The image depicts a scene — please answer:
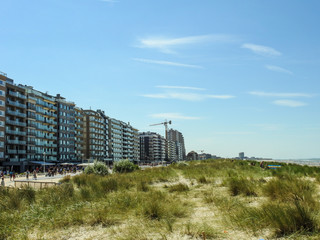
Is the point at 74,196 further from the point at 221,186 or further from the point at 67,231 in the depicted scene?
the point at 221,186

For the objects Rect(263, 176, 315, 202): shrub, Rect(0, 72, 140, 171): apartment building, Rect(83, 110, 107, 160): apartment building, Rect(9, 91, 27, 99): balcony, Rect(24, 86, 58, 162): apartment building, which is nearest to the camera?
Rect(263, 176, 315, 202): shrub

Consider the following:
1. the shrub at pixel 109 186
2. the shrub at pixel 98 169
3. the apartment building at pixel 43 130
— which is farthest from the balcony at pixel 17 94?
the shrub at pixel 109 186

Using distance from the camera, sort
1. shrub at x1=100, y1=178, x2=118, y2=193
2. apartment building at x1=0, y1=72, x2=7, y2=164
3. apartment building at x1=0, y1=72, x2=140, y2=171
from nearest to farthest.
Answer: shrub at x1=100, y1=178, x2=118, y2=193
apartment building at x1=0, y1=72, x2=7, y2=164
apartment building at x1=0, y1=72, x2=140, y2=171

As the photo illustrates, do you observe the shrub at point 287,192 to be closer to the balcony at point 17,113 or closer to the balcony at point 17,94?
the balcony at point 17,113

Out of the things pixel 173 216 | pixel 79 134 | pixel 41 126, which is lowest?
pixel 173 216

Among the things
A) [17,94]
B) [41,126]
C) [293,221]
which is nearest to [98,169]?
[293,221]

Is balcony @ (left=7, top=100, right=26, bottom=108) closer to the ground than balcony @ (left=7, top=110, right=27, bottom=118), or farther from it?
farther from it

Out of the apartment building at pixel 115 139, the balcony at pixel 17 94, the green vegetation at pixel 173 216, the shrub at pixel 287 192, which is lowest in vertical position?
the green vegetation at pixel 173 216

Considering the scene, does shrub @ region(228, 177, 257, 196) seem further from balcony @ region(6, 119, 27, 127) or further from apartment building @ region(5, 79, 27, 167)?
balcony @ region(6, 119, 27, 127)

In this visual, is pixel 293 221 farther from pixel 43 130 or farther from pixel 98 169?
pixel 43 130

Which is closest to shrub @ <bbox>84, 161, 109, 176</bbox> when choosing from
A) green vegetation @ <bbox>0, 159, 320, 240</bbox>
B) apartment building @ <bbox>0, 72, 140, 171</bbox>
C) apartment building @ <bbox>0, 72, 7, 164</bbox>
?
green vegetation @ <bbox>0, 159, 320, 240</bbox>

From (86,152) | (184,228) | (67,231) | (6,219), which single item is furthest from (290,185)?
(86,152)

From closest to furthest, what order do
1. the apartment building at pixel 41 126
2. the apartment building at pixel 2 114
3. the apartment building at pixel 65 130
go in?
the apartment building at pixel 2 114 → the apartment building at pixel 41 126 → the apartment building at pixel 65 130

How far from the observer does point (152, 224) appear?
746 cm
